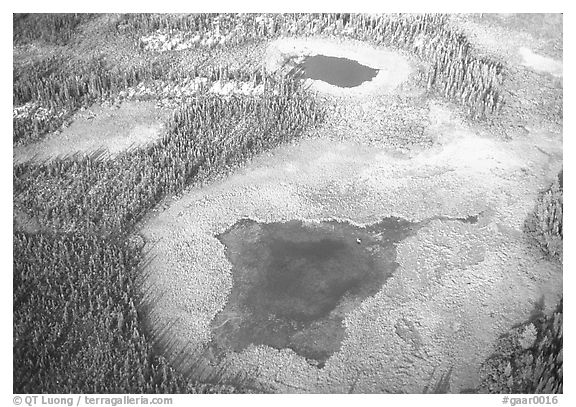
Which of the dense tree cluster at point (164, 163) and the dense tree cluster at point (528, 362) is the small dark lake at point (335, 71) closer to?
the dense tree cluster at point (164, 163)

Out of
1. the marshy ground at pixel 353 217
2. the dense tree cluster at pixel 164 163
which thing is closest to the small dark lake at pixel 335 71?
the marshy ground at pixel 353 217

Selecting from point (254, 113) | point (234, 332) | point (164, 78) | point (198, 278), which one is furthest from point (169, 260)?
point (164, 78)

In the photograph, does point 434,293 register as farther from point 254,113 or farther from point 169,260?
point 254,113

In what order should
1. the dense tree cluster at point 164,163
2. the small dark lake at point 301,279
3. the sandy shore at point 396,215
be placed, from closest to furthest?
the sandy shore at point 396,215, the small dark lake at point 301,279, the dense tree cluster at point 164,163

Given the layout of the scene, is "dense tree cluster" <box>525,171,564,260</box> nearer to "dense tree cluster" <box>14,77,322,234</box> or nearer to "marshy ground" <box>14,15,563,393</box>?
"marshy ground" <box>14,15,563,393</box>

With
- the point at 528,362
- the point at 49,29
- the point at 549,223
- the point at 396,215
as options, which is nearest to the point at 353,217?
the point at 396,215

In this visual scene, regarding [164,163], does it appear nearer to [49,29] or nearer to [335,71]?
[335,71]
